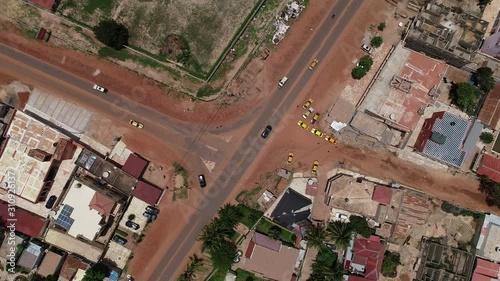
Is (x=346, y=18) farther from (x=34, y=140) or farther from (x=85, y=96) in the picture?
(x=34, y=140)

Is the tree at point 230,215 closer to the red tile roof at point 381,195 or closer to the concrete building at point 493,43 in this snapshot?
the red tile roof at point 381,195

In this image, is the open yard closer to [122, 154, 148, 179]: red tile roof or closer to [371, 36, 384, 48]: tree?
[122, 154, 148, 179]: red tile roof

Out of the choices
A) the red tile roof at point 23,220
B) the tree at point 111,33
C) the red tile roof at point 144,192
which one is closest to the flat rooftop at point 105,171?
the red tile roof at point 144,192

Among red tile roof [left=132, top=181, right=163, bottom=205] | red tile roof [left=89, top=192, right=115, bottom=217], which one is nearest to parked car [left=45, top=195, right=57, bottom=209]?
red tile roof [left=89, top=192, right=115, bottom=217]

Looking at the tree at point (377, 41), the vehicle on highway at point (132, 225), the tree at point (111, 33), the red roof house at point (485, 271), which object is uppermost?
the tree at point (377, 41)

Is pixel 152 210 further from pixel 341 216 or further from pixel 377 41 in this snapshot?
pixel 377 41

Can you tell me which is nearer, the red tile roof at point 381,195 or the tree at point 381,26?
the red tile roof at point 381,195

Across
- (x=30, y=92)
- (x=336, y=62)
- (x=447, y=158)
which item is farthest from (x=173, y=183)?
(x=447, y=158)
